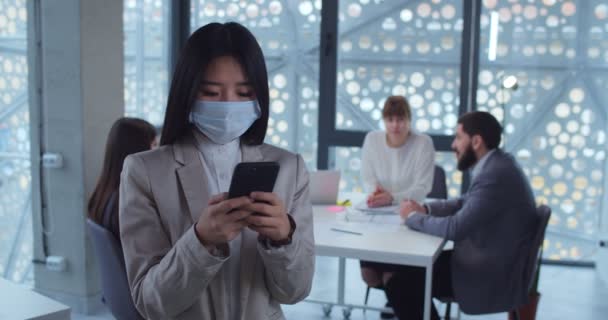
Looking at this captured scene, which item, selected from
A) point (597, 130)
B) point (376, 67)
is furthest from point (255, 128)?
point (597, 130)

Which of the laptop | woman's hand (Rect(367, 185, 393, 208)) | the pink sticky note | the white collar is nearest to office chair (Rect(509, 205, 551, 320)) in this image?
the white collar

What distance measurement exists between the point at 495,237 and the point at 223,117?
186cm

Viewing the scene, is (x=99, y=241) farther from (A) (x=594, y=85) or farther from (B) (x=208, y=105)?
(A) (x=594, y=85)

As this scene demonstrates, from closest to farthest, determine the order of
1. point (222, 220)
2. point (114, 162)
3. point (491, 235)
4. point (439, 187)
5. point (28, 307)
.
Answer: point (222, 220) < point (28, 307) < point (114, 162) < point (491, 235) < point (439, 187)

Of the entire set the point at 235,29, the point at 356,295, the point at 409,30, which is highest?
the point at 409,30

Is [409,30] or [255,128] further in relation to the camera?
[409,30]

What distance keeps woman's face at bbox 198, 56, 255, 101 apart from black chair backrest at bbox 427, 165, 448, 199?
115 inches

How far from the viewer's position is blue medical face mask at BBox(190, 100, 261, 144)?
108 centimetres

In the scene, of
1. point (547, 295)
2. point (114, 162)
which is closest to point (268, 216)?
point (114, 162)

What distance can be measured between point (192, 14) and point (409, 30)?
2.02 meters

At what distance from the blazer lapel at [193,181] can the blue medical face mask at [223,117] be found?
0.06m

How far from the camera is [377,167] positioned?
372 centimetres

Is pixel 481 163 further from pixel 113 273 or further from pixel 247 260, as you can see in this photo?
pixel 247 260

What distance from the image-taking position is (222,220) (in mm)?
957
